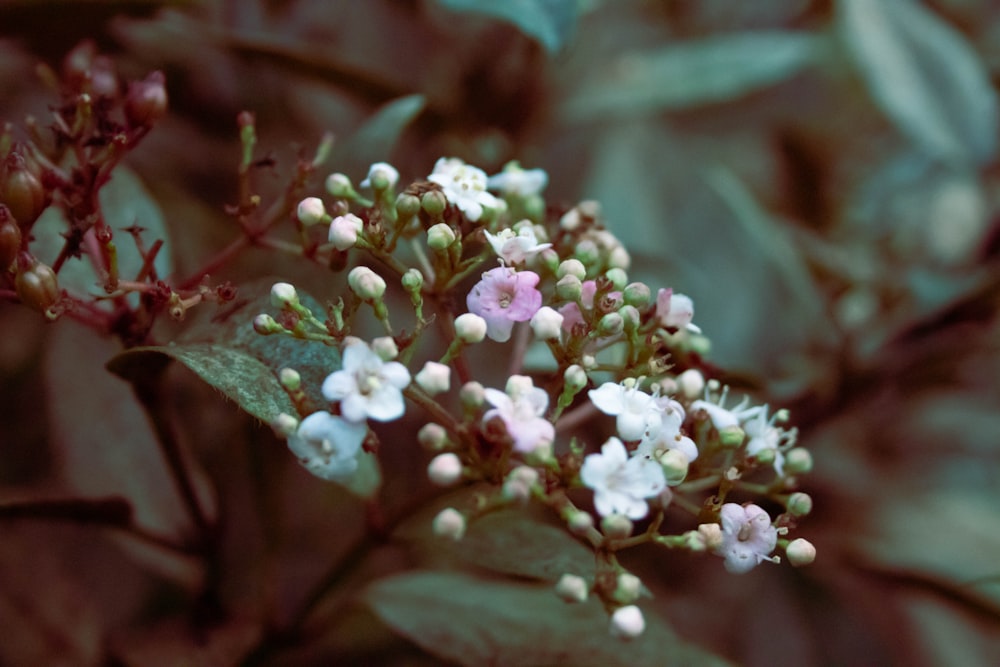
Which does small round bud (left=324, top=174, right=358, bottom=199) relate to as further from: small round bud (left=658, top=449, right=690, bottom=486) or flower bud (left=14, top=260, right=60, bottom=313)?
small round bud (left=658, top=449, right=690, bottom=486)

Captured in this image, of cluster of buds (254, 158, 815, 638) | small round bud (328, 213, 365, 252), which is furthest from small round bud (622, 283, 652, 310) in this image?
small round bud (328, 213, 365, 252)

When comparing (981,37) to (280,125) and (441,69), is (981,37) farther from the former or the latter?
(280,125)

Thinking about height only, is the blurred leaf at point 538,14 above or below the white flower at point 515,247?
above

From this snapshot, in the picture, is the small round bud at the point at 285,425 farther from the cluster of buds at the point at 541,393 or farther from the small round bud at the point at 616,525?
the small round bud at the point at 616,525

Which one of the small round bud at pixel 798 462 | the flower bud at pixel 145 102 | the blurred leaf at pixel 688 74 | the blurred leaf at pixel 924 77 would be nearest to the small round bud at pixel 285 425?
the flower bud at pixel 145 102

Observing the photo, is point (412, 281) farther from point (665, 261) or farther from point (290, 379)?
point (665, 261)
